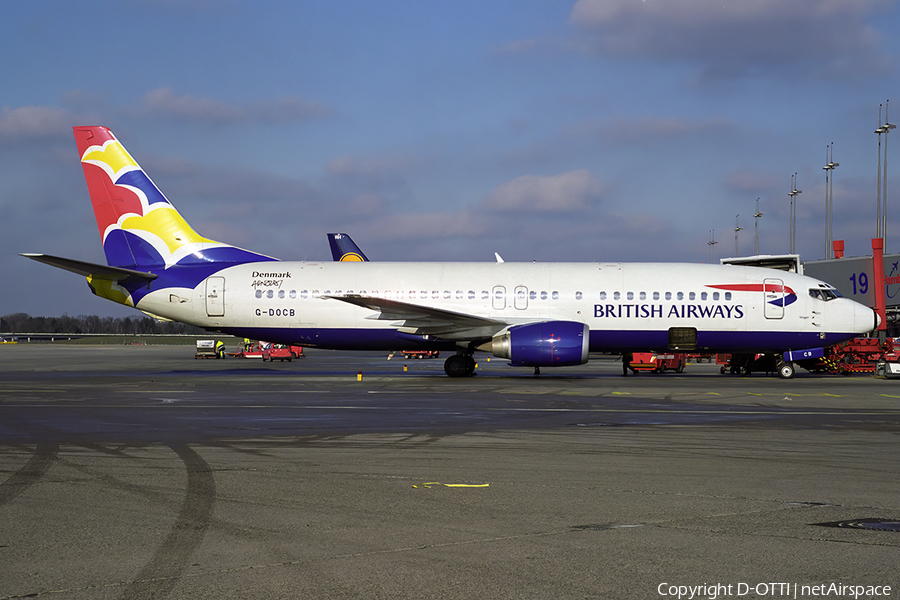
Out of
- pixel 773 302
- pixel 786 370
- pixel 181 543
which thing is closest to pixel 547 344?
pixel 773 302

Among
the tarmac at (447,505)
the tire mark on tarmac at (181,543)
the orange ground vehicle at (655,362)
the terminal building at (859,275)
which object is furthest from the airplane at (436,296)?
the tire mark on tarmac at (181,543)

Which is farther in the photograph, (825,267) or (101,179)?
(825,267)

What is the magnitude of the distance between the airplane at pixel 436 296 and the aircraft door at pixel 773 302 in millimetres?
54

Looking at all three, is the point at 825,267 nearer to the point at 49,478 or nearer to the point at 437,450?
the point at 437,450

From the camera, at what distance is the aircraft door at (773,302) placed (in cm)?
2731

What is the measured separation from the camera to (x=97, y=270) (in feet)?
88.7

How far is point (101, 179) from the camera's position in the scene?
1150 inches

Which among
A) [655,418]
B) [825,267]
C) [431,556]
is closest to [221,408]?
[655,418]

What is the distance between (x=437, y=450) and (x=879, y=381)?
23239 millimetres

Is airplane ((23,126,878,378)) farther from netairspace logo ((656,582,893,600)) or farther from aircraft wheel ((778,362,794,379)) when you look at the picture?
netairspace logo ((656,582,893,600))

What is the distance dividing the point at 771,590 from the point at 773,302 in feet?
82.4

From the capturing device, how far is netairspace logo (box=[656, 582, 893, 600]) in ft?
14.6

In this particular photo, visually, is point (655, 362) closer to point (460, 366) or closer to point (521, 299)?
point (521, 299)

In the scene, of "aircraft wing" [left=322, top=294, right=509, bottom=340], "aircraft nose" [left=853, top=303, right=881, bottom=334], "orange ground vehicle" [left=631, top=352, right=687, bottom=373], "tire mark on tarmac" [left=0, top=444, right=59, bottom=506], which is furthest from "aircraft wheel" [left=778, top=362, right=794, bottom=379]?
"tire mark on tarmac" [left=0, top=444, right=59, bottom=506]
